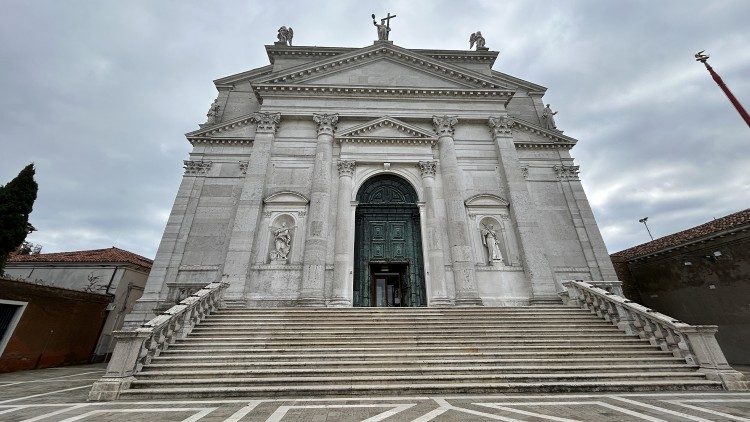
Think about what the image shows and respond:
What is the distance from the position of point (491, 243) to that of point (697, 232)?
11.5 metres

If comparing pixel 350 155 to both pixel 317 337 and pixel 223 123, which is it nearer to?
pixel 223 123

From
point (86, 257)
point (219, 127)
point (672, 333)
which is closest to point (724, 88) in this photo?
point (672, 333)

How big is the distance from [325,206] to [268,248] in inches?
132

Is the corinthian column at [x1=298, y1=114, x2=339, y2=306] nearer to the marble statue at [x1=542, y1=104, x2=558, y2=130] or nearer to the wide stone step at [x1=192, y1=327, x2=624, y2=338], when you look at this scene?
the wide stone step at [x1=192, y1=327, x2=624, y2=338]

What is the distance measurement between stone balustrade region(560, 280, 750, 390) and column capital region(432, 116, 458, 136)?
10109mm

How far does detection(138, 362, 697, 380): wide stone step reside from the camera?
7211mm

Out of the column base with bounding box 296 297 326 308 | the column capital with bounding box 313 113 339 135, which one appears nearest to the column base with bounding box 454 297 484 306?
the column base with bounding box 296 297 326 308

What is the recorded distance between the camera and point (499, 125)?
17.9 metres

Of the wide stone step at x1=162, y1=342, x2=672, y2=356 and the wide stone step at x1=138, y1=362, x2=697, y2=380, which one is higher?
the wide stone step at x1=162, y1=342, x2=672, y2=356

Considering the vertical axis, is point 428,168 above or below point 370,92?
below

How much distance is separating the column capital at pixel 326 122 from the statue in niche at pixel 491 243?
9722mm

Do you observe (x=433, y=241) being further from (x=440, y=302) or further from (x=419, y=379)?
(x=419, y=379)

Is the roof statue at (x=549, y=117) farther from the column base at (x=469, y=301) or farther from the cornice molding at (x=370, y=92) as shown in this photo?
the column base at (x=469, y=301)

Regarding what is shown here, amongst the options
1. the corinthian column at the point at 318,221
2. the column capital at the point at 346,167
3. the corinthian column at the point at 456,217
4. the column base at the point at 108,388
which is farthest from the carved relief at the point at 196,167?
the corinthian column at the point at 456,217
